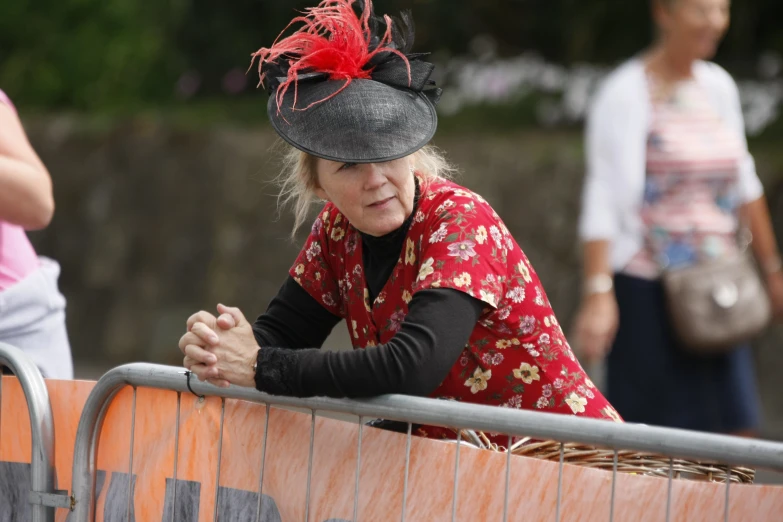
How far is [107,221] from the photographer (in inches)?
352

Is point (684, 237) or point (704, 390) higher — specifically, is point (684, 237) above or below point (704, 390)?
above

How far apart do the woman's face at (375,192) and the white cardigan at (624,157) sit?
1.74 metres

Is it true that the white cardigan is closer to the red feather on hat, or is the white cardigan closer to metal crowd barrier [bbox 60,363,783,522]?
the red feather on hat

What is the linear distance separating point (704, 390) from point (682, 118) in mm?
928

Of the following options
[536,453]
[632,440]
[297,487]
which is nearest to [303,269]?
[297,487]

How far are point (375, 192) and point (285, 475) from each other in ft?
1.99

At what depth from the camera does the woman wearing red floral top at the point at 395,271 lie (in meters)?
2.37

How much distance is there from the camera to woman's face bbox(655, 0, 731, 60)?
4215 mm

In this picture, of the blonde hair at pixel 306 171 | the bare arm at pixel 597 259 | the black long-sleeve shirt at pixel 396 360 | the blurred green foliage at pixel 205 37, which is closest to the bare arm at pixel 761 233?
the bare arm at pixel 597 259

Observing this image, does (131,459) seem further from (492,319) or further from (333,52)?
(333,52)

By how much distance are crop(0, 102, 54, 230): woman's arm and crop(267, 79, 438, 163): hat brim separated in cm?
79

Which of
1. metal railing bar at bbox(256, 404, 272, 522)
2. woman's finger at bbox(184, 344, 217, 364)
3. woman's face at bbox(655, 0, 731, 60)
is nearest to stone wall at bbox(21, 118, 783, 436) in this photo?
woman's face at bbox(655, 0, 731, 60)

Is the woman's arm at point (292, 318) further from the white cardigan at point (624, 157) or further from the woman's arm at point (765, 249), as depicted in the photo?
the woman's arm at point (765, 249)

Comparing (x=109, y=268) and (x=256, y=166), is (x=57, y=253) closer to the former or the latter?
(x=109, y=268)
